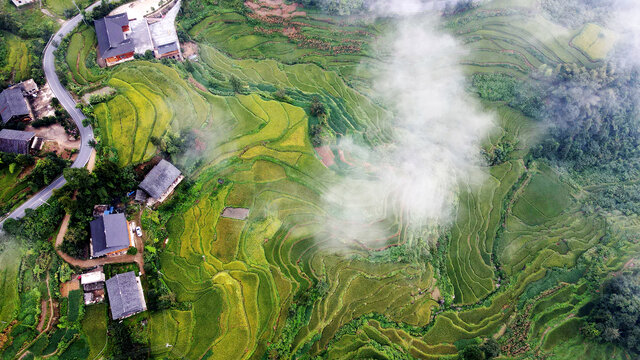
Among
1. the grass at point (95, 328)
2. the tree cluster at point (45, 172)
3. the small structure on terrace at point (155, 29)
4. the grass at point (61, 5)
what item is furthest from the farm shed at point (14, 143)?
the grass at point (61, 5)

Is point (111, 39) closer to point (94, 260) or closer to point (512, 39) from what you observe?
point (94, 260)

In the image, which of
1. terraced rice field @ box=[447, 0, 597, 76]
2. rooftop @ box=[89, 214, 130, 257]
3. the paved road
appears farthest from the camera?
terraced rice field @ box=[447, 0, 597, 76]

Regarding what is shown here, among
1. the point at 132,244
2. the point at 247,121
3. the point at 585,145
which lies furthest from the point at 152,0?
the point at 585,145

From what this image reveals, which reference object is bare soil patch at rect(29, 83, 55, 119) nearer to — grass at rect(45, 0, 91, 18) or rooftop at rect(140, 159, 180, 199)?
rooftop at rect(140, 159, 180, 199)

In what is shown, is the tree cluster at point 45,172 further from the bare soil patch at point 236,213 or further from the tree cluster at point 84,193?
the bare soil patch at point 236,213

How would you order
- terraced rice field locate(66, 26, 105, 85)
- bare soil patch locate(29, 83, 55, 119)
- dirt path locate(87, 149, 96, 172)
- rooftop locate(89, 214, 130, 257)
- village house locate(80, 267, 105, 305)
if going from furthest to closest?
1. terraced rice field locate(66, 26, 105, 85)
2. bare soil patch locate(29, 83, 55, 119)
3. dirt path locate(87, 149, 96, 172)
4. rooftop locate(89, 214, 130, 257)
5. village house locate(80, 267, 105, 305)

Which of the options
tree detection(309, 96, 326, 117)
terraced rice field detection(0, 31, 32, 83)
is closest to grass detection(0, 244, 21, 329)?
terraced rice field detection(0, 31, 32, 83)

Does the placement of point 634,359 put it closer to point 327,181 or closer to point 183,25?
point 327,181
